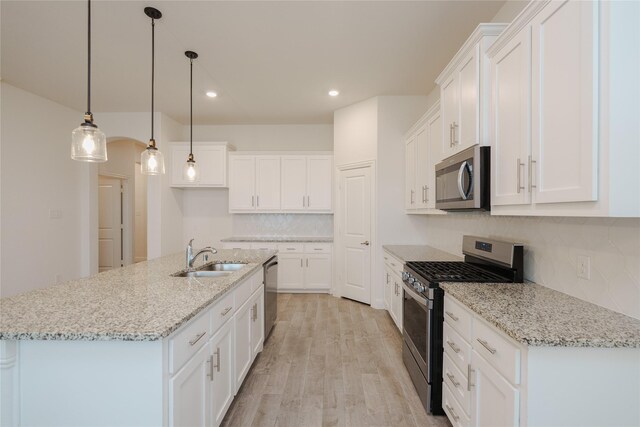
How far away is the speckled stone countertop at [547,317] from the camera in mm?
1151

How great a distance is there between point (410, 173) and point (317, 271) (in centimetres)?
226

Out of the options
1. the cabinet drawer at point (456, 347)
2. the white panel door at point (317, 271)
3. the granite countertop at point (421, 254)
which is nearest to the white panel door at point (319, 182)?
the white panel door at point (317, 271)

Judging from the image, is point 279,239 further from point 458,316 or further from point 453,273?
point 458,316

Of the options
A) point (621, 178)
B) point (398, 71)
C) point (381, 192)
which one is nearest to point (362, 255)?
point (381, 192)

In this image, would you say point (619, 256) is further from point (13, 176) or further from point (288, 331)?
point (13, 176)

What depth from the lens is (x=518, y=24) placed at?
5.18ft

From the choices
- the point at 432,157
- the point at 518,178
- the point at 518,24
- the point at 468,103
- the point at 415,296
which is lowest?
the point at 415,296

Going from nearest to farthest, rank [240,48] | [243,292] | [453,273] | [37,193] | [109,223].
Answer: [453,273], [243,292], [240,48], [37,193], [109,223]

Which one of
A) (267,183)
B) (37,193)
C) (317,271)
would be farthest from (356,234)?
(37,193)

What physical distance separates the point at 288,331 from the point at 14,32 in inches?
155

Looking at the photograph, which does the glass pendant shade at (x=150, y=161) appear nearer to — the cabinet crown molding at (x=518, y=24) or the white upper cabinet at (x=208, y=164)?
the cabinet crown molding at (x=518, y=24)

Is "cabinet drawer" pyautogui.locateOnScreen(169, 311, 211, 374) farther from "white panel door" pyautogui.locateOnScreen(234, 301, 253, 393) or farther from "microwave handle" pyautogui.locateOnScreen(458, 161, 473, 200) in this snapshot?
"microwave handle" pyautogui.locateOnScreen(458, 161, 473, 200)

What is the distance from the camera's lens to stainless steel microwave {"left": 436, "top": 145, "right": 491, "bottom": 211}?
1939 millimetres

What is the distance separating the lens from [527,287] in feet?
6.16
